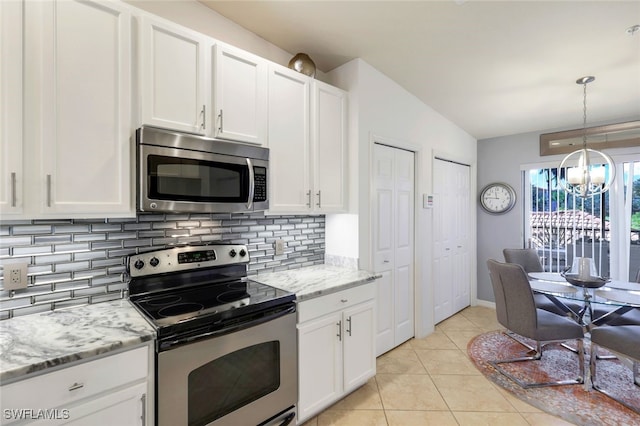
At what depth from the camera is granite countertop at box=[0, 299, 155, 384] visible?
3.47 ft

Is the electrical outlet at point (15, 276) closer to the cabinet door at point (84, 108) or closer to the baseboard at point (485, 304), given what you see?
the cabinet door at point (84, 108)

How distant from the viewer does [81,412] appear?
1138 millimetres

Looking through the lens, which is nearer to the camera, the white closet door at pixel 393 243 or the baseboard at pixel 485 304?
the white closet door at pixel 393 243

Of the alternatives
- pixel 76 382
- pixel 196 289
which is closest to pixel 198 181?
pixel 196 289

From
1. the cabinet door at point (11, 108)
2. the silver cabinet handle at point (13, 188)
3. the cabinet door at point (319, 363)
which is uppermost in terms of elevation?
the cabinet door at point (11, 108)

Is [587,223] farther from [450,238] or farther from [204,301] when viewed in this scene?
[204,301]

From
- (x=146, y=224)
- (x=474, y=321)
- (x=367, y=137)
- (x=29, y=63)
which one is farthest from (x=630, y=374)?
(x=29, y=63)

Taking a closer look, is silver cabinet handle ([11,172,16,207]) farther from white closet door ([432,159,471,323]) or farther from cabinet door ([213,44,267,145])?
white closet door ([432,159,471,323])

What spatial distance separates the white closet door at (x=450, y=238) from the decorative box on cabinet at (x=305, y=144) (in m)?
1.64

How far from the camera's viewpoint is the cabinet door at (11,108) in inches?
47.0

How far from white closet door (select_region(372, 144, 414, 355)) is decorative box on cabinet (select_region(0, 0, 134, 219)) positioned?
2.03 metres

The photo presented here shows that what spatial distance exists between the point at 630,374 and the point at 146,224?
404 centimetres

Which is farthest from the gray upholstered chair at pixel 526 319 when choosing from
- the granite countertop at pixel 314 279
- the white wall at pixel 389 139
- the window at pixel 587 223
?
the window at pixel 587 223

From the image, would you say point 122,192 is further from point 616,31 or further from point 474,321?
point 474,321
